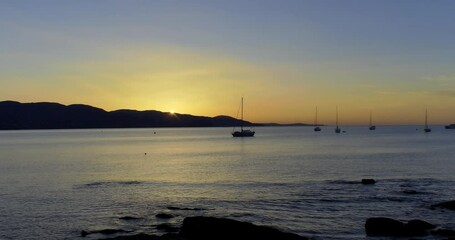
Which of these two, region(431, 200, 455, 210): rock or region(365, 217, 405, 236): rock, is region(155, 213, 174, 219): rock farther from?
region(431, 200, 455, 210): rock

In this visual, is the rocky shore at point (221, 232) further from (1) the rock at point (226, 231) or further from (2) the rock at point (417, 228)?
(2) the rock at point (417, 228)

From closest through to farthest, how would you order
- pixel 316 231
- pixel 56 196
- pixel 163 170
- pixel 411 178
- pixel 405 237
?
1. pixel 405 237
2. pixel 316 231
3. pixel 56 196
4. pixel 411 178
5. pixel 163 170

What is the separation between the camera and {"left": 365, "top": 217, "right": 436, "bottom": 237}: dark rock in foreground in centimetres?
3506

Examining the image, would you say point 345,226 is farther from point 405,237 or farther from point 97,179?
point 97,179

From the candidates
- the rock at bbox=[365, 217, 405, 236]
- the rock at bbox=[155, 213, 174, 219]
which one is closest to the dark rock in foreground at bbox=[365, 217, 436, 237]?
the rock at bbox=[365, 217, 405, 236]

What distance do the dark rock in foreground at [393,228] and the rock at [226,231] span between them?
6.40 metres

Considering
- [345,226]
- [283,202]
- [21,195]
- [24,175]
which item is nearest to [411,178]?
[283,202]

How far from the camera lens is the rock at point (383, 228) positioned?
3509 centimetres

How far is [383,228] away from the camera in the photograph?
116ft

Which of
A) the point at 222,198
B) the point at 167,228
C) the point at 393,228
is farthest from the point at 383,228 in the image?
the point at 222,198

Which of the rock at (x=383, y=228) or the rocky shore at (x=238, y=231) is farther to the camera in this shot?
the rock at (x=383, y=228)

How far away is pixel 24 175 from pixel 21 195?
24276 mm

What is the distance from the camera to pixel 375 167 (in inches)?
3506

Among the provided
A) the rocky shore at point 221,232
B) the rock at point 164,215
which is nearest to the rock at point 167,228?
the rock at point 164,215
